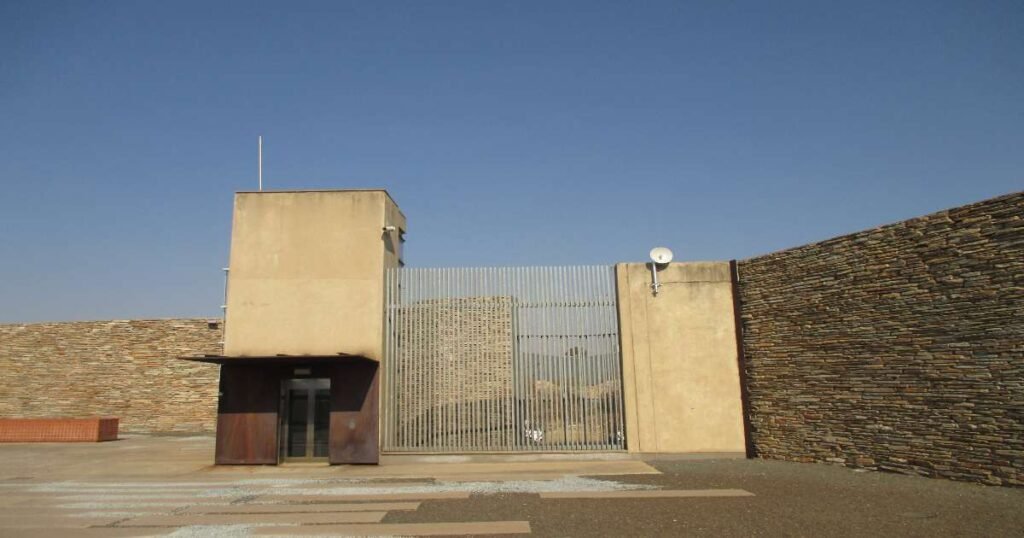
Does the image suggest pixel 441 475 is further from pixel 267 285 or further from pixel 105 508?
pixel 267 285

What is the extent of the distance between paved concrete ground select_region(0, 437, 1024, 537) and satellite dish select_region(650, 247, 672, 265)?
488 cm

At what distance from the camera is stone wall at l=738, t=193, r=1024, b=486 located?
10883mm

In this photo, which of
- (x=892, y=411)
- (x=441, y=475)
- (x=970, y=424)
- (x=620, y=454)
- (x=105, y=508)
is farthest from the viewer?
(x=620, y=454)

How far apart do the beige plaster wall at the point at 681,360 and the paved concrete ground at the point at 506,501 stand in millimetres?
1020

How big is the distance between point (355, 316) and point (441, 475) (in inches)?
202

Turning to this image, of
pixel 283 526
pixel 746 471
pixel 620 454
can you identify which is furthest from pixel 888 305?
pixel 283 526

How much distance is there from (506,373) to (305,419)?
5.11m

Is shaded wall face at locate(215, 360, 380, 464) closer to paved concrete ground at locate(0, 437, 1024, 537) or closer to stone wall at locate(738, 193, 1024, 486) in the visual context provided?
paved concrete ground at locate(0, 437, 1024, 537)

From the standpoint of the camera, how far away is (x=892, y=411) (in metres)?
12.5

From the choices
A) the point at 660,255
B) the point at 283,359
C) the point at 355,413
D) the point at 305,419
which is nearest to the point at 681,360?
the point at 660,255

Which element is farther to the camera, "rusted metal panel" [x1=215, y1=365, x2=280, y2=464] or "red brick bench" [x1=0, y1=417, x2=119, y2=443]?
"red brick bench" [x1=0, y1=417, x2=119, y2=443]

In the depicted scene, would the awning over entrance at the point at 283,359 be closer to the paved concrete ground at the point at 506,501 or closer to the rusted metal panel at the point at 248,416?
the rusted metal panel at the point at 248,416

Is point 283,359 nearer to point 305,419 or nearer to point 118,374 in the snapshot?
point 305,419

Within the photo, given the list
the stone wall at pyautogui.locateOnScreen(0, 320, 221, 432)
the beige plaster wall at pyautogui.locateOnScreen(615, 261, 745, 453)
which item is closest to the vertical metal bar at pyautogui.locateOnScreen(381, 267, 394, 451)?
the beige plaster wall at pyautogui.locateOnScreen(615, 261, 745, 453)
